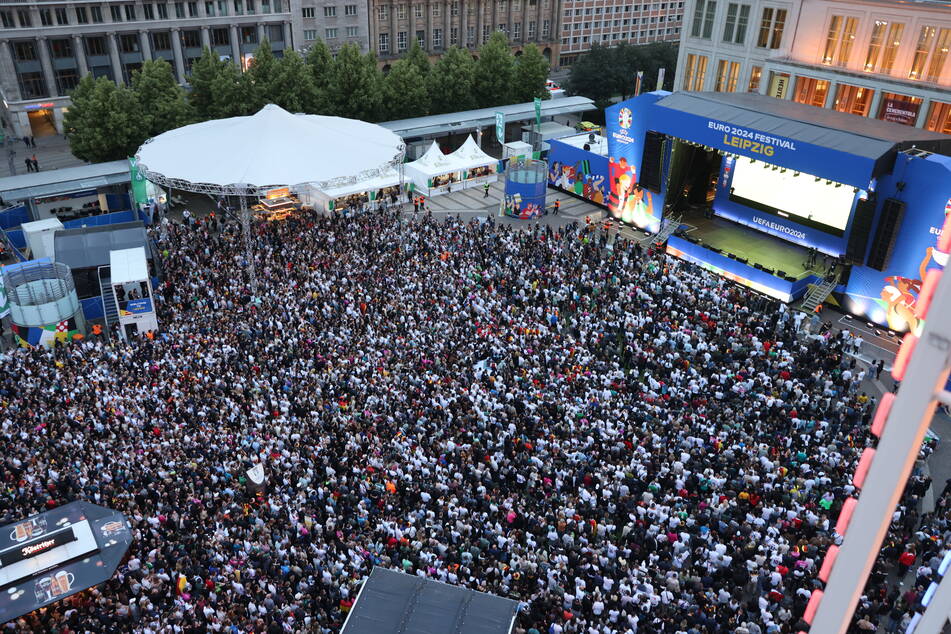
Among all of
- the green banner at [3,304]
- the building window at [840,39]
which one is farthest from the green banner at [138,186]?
the building window at [840,39]

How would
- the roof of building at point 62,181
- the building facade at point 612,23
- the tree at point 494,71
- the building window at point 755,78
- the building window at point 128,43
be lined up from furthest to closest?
the building facade at point 612,23 < the building window at point 128,43 < the tree at point 494,71 < the building window at point 755,78 < the roof of building at point 62,181

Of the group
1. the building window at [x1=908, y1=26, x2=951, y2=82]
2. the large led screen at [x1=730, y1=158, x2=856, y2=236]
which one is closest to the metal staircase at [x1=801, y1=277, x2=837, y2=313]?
the large led screen at [x1=730, y1=158, x2=856, y2=236]

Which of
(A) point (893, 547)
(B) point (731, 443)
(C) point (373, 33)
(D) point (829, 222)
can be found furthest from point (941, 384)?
(C) point (373, 33)

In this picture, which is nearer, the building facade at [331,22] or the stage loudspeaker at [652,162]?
the stage loudspeaker at [652,162]

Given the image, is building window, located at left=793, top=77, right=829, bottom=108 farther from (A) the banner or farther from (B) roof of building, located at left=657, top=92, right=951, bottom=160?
(B) roof of building, located at left=657, top=92, right=951, bottom=160

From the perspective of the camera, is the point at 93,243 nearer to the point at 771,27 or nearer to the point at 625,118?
the point at 625,118

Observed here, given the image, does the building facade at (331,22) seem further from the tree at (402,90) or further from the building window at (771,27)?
the building window at (771,27)

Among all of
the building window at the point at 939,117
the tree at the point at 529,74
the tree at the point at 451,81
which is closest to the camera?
the building window at the point at 939,117
